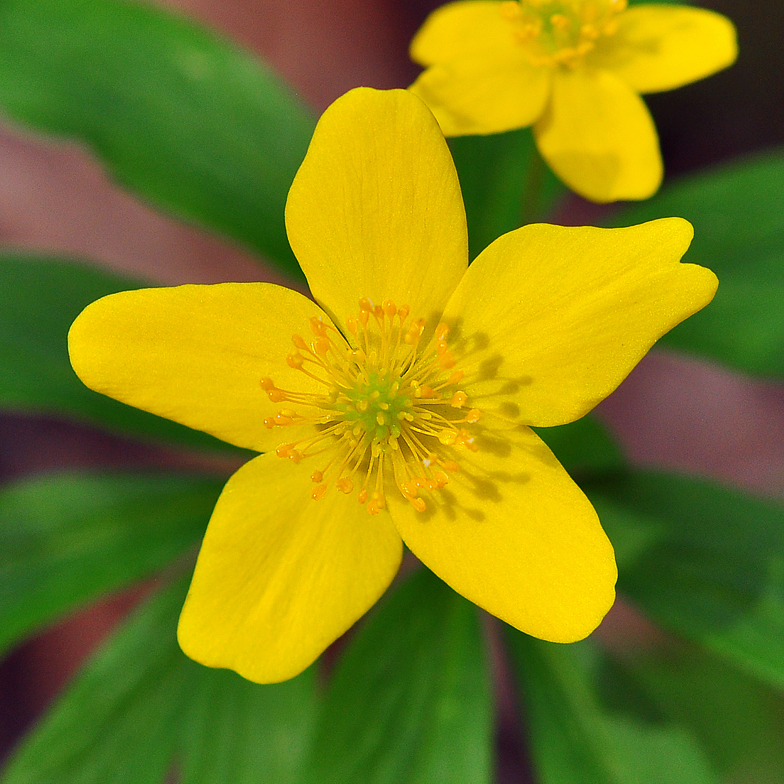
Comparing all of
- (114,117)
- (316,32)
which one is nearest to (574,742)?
(114,117)

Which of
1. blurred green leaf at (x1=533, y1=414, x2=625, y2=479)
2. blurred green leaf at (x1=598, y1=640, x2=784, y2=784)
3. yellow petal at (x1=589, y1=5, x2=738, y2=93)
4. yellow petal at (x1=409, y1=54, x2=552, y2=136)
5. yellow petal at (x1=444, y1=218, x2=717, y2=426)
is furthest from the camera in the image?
blurred green leaf at (x1=598, y1=640, x2=784, y2=784)

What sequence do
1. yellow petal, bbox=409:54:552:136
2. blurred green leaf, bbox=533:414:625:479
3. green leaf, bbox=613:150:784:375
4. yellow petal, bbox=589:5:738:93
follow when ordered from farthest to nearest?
green leaf, bbox=613:150:784:375, blurred green leaf, bbox=533:414:625:479, yellow petal, bbox=589:5:738:93, yellow petal, bbox=409:54:552:136

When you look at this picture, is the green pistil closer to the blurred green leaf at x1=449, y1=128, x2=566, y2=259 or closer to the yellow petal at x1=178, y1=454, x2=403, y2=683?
the yellow petal at x1=178, y1=454, x2=403, y2=683

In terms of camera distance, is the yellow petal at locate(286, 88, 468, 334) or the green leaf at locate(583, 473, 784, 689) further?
the green leaf at locate(583, 473, 784, 689)

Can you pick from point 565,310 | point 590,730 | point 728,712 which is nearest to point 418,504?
point 565,310

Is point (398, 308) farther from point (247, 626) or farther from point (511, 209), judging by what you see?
point (511, 209)

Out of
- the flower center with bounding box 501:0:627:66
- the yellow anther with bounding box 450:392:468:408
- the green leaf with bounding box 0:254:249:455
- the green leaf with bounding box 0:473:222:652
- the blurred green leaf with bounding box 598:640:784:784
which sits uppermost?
the flower center with bounding box 501:0:627:66

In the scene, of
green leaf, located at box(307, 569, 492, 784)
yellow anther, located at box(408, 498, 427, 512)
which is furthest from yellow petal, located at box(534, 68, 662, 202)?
green leaf, located at box(307, 569, 492, 784)
